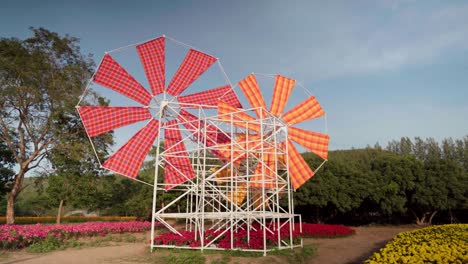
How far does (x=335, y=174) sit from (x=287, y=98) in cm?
1303

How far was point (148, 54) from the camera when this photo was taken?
11.5m

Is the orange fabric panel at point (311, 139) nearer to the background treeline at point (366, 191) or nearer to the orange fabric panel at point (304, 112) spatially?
the orange fabric panel at point (304, 112)

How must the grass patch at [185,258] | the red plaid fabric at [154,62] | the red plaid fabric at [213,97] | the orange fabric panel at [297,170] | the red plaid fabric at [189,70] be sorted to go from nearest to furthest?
the grass patch at [185,258]
the red plaid fabric at [154,62]
the red plaid fabric at [189,70]
the orange fabric panel at [297,170]
the red plaid fabric at [213,97]

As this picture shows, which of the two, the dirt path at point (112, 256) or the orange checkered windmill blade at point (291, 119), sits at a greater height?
the orange checkered windmill blade at point (291, 119)

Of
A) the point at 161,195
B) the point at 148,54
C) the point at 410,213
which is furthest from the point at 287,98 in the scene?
the point at 410,213

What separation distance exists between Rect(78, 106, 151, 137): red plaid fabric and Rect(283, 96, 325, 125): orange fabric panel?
5.46 meters

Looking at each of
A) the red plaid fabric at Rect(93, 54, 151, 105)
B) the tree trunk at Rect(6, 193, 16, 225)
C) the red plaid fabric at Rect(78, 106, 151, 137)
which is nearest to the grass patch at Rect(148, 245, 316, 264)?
the red plaid fabric at Rect(78, 106, 151, 137)

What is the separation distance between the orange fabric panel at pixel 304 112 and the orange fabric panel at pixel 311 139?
39 cm

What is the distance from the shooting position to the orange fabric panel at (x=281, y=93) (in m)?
12.6

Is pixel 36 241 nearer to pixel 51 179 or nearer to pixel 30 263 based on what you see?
A: pixel 30 263

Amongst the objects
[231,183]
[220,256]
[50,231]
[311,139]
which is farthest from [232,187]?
[50,231]

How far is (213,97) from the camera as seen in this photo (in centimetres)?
1310

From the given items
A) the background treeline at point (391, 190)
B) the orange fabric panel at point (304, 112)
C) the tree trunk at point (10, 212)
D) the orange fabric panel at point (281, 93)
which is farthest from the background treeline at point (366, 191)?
the orange fabric panel at point (281, 93)

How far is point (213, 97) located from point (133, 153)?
3.90m
